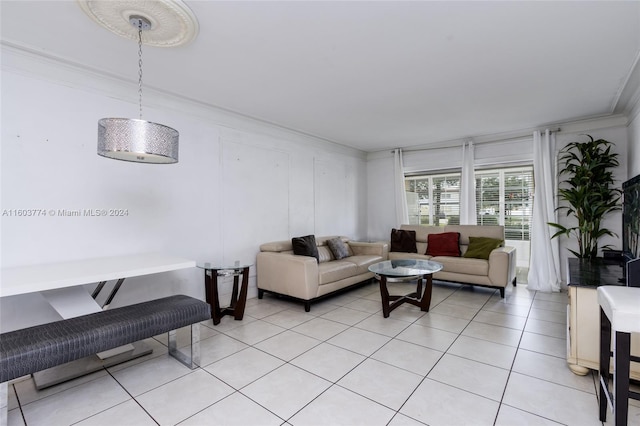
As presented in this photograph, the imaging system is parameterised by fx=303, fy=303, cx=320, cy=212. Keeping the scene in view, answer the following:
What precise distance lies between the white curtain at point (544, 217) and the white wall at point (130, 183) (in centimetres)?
366

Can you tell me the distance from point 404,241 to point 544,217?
7.02 feet

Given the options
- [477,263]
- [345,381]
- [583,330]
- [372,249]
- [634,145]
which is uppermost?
[634,145]

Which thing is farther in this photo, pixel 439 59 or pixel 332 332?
pixel 332 332

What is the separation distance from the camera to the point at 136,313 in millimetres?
2256

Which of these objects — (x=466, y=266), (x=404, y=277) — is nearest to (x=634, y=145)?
(x=466, y=266)

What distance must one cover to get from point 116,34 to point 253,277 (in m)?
3.13

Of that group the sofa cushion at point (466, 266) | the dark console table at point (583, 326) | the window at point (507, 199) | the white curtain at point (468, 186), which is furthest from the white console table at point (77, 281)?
the window at point (507, 199)

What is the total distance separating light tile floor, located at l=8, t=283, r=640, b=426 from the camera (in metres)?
1.84

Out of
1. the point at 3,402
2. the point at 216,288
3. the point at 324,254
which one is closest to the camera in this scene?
the point at 3,402

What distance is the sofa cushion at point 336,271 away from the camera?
389 centimetres

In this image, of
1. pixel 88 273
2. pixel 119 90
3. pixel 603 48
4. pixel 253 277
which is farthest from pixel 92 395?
pixel 603 48

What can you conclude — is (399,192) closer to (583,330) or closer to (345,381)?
(583,330)

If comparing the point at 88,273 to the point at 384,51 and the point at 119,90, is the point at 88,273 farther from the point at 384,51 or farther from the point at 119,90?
the point at 384,51

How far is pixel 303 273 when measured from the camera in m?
3.71
